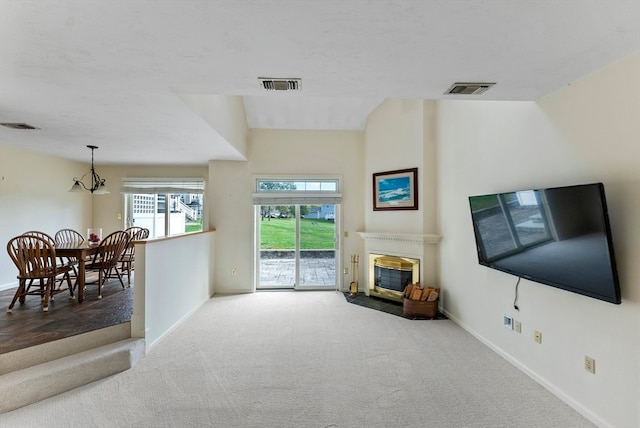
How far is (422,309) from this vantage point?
13.3ft

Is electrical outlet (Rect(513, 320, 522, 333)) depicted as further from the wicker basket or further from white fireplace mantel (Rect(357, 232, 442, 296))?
white fireplace mantel (Rect(357, 232, 442, 296))

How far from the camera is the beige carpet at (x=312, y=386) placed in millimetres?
2061

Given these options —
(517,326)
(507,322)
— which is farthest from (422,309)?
(517,326)

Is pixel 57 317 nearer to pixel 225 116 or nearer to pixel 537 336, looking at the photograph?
pixel 225 116

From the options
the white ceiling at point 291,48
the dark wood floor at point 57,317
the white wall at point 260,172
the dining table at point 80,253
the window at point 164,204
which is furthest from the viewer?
the window at point 164,204

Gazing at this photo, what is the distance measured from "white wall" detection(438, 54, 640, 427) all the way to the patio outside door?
265 centimetres

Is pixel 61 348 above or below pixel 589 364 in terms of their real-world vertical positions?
below

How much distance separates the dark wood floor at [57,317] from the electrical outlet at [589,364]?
418 centimetres

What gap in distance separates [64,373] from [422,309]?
13.2ft

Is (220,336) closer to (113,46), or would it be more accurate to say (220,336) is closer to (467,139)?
(113,46)

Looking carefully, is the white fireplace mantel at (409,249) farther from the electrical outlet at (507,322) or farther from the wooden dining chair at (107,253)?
the wooden dining chair at (107,253)

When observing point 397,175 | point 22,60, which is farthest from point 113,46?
point 397,175

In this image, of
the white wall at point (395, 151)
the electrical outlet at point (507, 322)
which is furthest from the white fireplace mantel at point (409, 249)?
the electrical outlet at point (507, 322)

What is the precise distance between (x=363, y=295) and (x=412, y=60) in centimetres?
421
